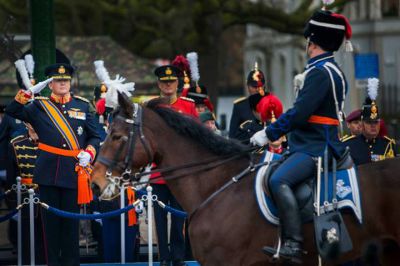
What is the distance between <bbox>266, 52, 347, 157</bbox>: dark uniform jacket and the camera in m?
9.77

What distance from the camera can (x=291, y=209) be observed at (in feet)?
31.5

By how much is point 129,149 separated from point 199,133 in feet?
2.11

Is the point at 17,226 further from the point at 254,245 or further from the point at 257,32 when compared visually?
the point at 257,32

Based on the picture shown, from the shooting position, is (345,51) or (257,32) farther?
(257,32)

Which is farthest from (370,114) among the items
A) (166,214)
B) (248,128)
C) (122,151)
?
(122,151)

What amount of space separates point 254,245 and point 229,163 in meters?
0.77

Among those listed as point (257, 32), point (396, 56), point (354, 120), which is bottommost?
point (354, 120)

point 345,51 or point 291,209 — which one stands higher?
point 345,51

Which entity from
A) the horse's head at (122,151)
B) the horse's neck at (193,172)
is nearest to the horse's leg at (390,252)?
the horse's neck at (193,172)

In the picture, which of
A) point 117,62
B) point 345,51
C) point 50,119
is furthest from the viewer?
point 117,62

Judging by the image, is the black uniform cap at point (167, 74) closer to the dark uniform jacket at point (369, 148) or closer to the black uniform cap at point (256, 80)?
the black uniform cap at point (256, 80)

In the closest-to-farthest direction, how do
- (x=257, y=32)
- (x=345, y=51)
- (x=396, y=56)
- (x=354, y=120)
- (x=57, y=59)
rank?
(x=345, y=51) < (x=354, y=120) < (x=57, y=59) < (x=396, y=56) < (x=257, y=32)

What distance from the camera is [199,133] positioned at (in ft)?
32.9

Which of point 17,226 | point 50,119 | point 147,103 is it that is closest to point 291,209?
point 147,103
